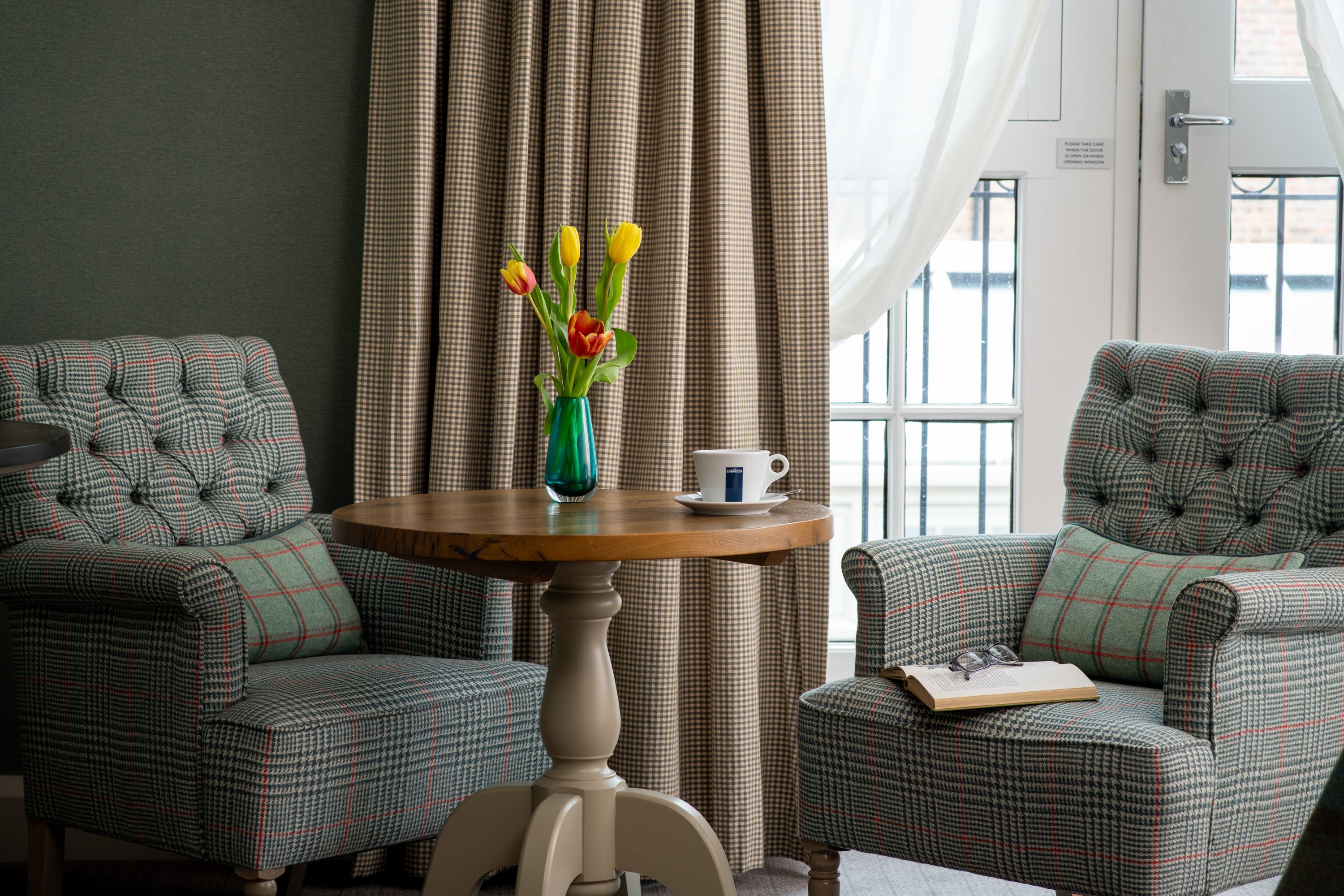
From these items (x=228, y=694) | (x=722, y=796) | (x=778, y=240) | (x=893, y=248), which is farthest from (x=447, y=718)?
(x=893, y=248)

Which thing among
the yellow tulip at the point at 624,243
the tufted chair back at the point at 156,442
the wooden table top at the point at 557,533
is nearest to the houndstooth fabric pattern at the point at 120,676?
the tufted chair back at the point at 156,442

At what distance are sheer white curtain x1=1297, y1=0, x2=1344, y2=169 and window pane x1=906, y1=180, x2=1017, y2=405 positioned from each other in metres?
0.67

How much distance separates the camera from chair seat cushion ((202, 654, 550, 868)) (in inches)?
57.7

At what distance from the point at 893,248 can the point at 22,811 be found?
83.5 inches

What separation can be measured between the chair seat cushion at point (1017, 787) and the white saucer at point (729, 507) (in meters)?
0.32

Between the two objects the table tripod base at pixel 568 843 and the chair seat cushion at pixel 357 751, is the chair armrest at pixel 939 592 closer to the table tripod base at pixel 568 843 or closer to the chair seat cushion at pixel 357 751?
the table tripod base at pixel 568 843

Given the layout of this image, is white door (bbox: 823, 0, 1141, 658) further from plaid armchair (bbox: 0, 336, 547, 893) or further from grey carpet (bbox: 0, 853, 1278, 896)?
plaid armchair (bbox: 0, 336, 547, 893)

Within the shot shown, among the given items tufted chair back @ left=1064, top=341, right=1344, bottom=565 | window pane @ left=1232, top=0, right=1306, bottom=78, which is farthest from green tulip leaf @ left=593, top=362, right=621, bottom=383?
window pane @ left=1232, top=0, right=1306, bottom=78

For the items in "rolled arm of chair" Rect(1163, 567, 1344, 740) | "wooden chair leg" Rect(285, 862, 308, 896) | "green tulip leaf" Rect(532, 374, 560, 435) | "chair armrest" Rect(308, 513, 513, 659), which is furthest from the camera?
"wooden chair leg" Rect(285, 862, 308, 896)

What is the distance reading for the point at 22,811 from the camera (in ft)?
7.48

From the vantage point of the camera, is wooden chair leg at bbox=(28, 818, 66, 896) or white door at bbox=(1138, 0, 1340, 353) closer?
wooden chair leg at bbox=(28, 818, 66, 896)

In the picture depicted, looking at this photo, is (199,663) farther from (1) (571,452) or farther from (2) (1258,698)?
(2) (1258,698)

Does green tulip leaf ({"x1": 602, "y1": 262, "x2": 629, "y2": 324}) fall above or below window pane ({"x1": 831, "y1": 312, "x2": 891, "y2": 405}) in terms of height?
above

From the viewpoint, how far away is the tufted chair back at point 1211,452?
179 cm
